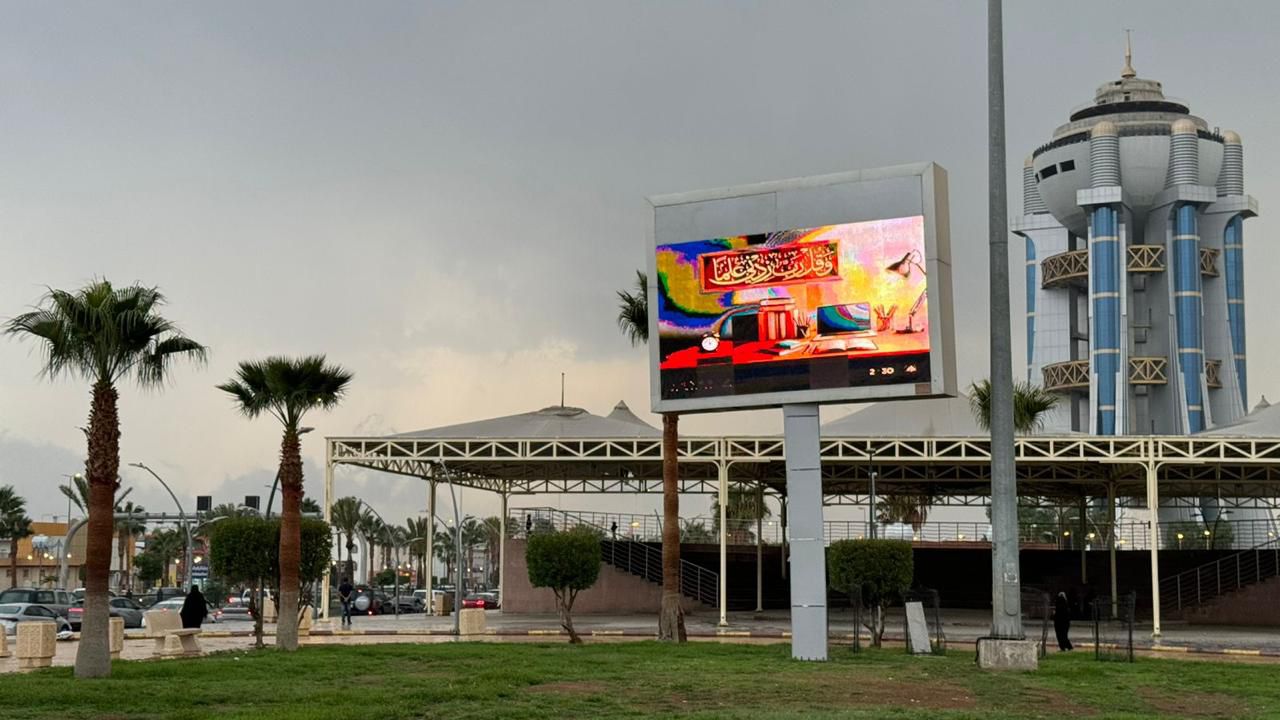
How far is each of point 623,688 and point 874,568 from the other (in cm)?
1179

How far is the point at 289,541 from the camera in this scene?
1286 inches

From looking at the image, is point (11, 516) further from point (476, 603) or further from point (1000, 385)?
point (1000, 385)

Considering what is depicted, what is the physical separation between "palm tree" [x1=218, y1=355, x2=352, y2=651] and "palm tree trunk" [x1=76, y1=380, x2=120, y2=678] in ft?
25.8

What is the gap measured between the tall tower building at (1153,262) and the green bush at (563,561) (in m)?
65.3

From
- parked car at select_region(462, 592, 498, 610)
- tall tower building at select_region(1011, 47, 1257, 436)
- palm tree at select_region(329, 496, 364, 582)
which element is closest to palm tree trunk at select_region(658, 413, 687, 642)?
parked car at select_region(462, 592, 498, 610)

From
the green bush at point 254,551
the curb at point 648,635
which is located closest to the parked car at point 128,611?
the curb at point 648,635

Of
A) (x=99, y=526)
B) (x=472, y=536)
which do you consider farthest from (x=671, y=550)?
(x=472, y=536)

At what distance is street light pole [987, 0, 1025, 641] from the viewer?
84.5 ft

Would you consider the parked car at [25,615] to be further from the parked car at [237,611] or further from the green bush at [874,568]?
the green bush at [874,568]

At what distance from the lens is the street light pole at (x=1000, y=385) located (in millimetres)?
25750

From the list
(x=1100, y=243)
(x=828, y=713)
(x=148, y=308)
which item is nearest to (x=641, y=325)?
(x=148, y=308)

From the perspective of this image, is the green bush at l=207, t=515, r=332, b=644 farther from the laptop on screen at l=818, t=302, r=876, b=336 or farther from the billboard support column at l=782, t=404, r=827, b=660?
the laptop on screen at l=818, t=302, r=876, b=336

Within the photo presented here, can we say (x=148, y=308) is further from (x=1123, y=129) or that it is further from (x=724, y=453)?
(x=1123, y=129)

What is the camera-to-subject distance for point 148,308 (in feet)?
81.8
